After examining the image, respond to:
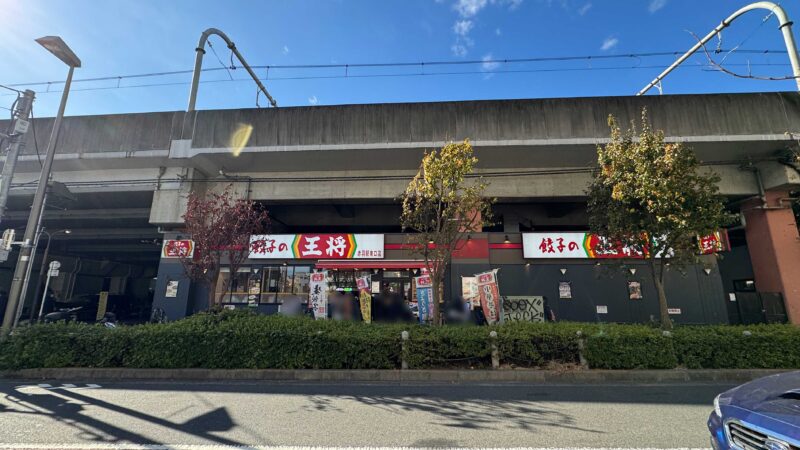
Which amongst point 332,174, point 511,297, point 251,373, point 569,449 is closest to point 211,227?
point 251,373

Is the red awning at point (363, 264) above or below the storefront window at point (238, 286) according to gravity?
above

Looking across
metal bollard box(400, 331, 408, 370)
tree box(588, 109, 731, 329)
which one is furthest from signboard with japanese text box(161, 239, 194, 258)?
tree box(588, 109, 731, 329)

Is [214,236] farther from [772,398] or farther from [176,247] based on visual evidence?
[772,398]

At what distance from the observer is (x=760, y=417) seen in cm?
273

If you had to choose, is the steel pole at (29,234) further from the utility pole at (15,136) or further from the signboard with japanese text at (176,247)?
the signboard with japanese text at (176,247)

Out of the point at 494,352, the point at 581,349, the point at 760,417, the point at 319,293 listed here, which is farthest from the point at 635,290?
the point at 760,417

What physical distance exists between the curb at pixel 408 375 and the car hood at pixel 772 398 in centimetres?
431

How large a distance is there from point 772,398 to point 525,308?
11.5m

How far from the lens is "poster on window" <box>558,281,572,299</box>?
14.4 m

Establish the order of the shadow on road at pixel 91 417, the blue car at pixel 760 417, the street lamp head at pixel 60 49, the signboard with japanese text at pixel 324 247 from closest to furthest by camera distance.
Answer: the blue car at pixel 760 417
the shadow on road at pixel 91 417
the street lamp head at pixel 60 49
the signboard with japanese text at pixel 324 247

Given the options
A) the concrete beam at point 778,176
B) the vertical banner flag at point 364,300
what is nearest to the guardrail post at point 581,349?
the vertical banner flag at point 364,300

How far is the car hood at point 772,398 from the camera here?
8.82ft

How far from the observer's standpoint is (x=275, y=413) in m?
5.43

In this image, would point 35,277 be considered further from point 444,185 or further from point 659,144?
point 659,144
